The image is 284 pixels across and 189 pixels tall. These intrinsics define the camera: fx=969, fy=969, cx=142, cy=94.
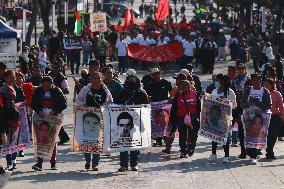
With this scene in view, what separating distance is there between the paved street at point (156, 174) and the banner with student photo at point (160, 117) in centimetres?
42

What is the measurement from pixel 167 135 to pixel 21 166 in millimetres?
3058

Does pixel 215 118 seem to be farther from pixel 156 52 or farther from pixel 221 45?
pixel 221 45

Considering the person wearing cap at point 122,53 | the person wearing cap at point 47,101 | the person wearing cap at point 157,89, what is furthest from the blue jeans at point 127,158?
the person wearing cap at point 122,53

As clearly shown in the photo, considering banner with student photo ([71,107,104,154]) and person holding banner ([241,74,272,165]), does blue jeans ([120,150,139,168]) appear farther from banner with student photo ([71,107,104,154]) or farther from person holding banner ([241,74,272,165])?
person holding banner ([241,74,272,165])

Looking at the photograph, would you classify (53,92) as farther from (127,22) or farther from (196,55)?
(127,22)

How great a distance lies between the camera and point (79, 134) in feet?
50.5

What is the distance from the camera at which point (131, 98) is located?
1570cm

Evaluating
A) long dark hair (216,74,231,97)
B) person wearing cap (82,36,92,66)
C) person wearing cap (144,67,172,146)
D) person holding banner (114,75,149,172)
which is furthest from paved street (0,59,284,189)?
person wearing cap (82,36,92,66)

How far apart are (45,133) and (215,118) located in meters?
3.31

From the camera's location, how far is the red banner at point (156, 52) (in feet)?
112

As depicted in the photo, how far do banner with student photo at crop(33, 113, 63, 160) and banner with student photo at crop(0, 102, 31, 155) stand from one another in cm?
27

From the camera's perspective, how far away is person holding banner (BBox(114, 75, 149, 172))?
15.5 m

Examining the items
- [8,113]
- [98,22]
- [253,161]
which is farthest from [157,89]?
[98,22]

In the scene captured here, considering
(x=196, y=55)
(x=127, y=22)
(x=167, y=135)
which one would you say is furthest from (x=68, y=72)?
(x=167, y=135)
